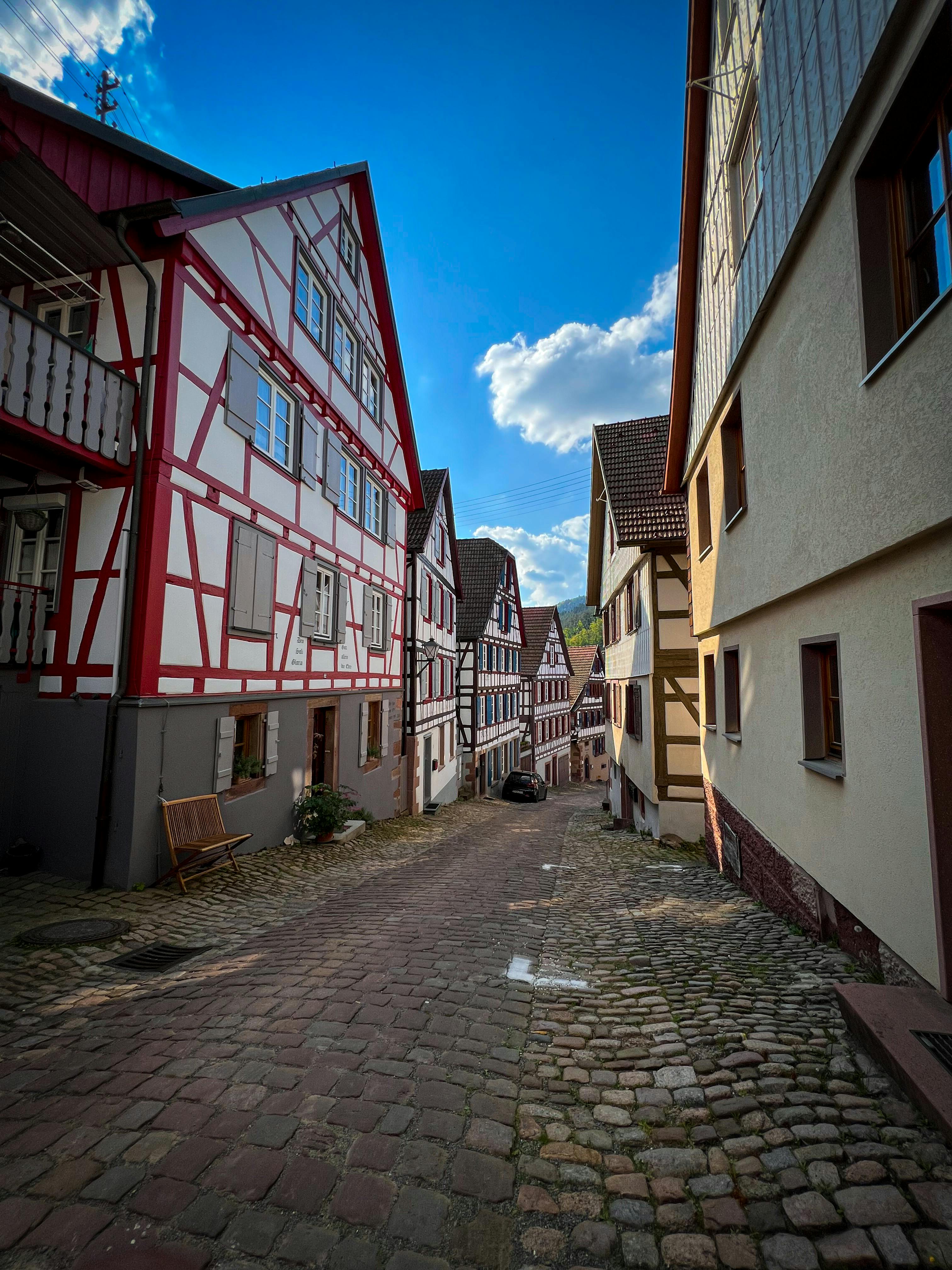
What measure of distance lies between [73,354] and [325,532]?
5.57m

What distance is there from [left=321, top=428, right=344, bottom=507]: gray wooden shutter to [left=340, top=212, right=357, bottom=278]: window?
12.6 ft

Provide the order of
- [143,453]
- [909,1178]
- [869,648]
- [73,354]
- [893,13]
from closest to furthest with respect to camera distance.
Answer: [909,1178]
[893,13]
[869,648]
[73,354]
[143,453]

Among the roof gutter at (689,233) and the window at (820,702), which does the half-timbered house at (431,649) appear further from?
Answer: the window at (820,702)

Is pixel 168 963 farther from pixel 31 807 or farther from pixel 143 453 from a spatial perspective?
pixel 143 453

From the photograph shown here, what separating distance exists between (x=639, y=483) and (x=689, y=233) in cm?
575

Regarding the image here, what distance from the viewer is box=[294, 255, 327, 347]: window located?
11023mm

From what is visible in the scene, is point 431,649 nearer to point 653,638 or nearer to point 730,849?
point 653,638

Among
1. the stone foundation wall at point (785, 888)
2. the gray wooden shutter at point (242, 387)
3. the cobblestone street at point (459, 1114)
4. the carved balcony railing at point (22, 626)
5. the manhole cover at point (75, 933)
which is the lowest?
the manhole cover at point (75, 933)

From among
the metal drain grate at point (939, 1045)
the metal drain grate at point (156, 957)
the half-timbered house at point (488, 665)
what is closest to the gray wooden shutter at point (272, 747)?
the metal drain grate at point (156, 957)

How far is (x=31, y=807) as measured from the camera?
7.03m

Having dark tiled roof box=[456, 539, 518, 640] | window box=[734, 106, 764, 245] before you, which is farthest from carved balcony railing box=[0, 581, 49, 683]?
dark tiled roof box=[456, 539, 518, 640]

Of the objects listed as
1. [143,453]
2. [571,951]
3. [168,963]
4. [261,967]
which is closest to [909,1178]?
[571,951]

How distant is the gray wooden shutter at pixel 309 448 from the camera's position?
11.0 m

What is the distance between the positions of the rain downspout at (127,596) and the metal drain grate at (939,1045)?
7.13m
